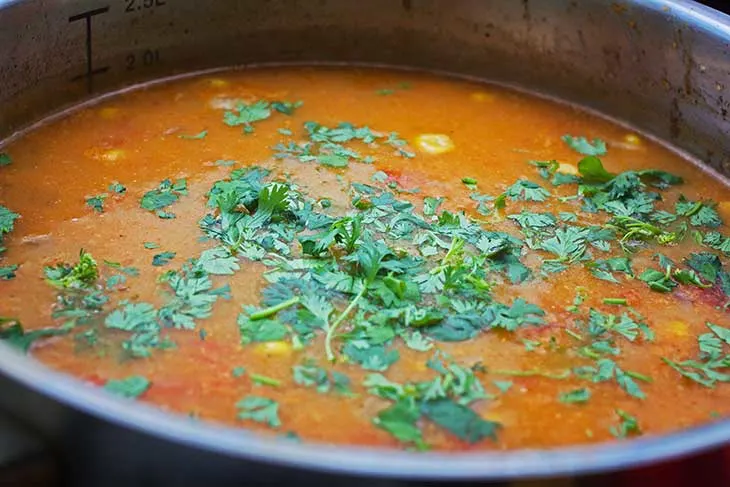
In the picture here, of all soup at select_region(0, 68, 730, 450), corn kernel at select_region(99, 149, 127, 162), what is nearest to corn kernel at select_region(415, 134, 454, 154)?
soup at select_region(0, 68, 730, 450)

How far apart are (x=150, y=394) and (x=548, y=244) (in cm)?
92

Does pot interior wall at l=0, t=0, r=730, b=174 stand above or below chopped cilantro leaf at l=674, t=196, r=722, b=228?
above

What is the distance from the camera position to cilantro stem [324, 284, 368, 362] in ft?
5.70

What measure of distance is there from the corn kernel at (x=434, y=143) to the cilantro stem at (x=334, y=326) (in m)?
0.66

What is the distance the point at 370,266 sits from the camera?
1.89 metres

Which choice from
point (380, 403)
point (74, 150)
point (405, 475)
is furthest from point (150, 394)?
point (74, 150)

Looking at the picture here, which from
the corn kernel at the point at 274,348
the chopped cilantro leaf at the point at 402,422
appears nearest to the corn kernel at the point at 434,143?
the corn kernel at the point at 274,348

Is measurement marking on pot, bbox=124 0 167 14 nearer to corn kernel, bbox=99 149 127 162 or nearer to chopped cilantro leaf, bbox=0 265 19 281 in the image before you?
corn kernel, bbox=99 149 127 162

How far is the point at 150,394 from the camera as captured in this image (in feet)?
5.37

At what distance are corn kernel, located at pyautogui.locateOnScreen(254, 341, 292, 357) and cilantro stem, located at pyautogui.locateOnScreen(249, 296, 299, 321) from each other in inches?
2.7

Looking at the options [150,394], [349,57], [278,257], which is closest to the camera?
[150,394]

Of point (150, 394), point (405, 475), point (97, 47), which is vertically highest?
point (405, 475)

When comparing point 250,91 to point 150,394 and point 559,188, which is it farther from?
point 150,394

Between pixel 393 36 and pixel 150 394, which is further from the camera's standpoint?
pixel 393 36
